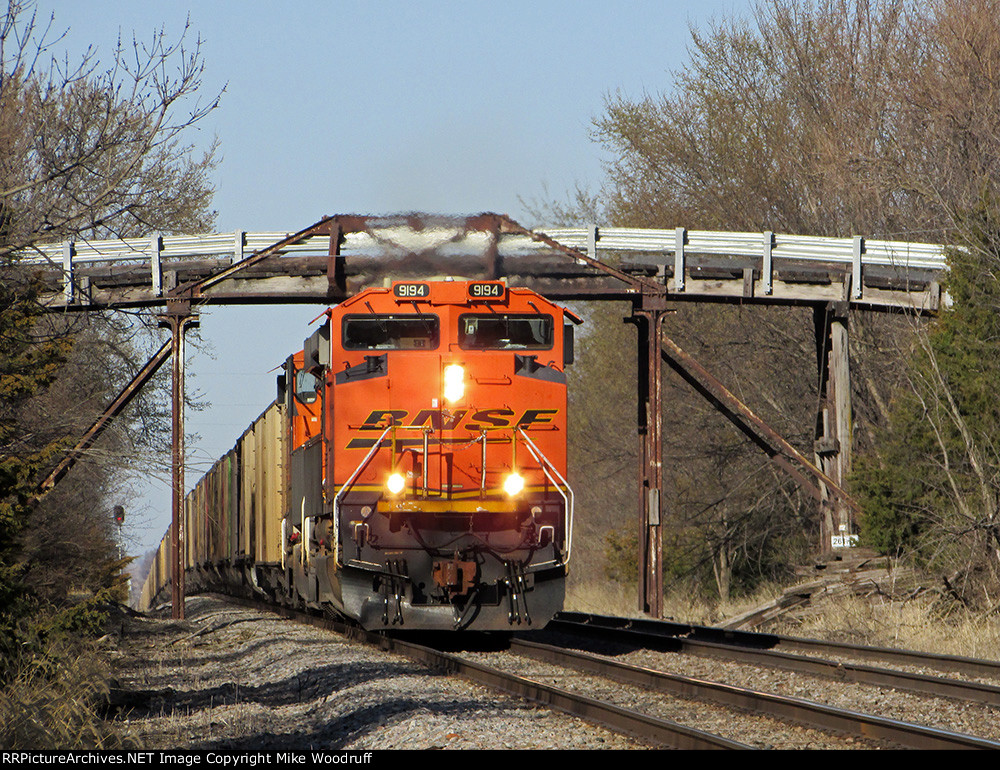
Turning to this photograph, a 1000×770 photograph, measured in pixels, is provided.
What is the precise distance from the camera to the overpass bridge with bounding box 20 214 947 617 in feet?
63.5

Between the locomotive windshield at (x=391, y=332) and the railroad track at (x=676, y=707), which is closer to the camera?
the railroad track at (x=676, y=707)

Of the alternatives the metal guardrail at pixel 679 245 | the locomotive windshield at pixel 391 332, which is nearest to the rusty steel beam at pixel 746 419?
the metal guardrail at pixel 679 245

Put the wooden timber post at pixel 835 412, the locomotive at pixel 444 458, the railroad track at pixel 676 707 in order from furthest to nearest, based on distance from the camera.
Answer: the wooden timber post at pixel 835 412
the locomotive at pixel 444 458
the railroad track at pixel 676 707

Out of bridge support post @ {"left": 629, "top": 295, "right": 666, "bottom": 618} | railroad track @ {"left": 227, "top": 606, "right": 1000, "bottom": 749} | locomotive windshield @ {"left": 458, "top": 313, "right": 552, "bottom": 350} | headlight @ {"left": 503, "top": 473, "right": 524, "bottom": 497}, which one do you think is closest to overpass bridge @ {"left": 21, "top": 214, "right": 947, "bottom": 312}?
bridge support post @ {"left": 629, "top": 295, "right": 666, "bottom": 618}

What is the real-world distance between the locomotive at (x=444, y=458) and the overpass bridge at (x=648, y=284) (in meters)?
4.94

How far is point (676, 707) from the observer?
9930 mm

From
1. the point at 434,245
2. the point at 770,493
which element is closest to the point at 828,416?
the point at 770,493

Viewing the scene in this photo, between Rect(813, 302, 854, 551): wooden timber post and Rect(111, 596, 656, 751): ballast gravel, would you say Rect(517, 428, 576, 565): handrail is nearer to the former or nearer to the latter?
Rect(111, 596, 656, 751): ballast gravel

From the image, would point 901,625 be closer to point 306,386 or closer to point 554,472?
point 554,472

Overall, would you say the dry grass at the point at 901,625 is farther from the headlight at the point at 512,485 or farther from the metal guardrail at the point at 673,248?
the metal guardrail at the point at 673,248

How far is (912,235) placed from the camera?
25.8 metres

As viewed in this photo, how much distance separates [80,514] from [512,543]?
40.2ft

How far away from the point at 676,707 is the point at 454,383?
479 centimetres

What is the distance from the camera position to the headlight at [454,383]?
13.4 metres
